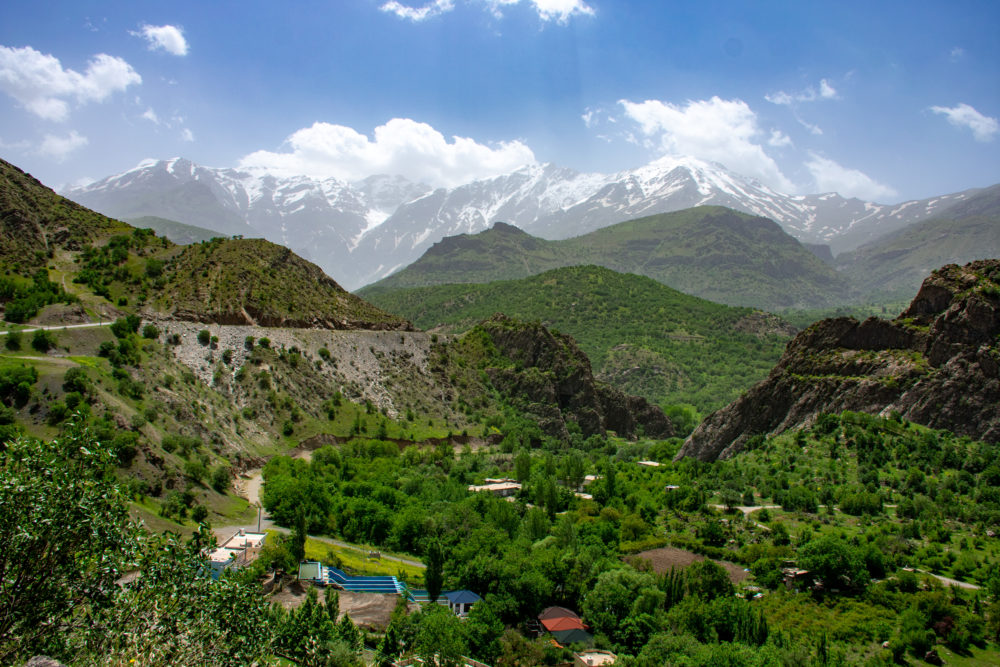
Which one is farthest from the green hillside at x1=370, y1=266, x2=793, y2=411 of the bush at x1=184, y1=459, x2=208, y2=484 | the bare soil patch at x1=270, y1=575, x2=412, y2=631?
the bare soil patch at x1=270, y1=575, x2=412, y2=631

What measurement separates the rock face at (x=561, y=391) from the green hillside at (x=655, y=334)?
961 inches

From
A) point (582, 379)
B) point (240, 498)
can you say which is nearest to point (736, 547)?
point (240, 498)

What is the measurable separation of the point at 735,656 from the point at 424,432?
5738 centimetres

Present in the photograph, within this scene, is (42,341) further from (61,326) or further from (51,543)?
(51,543)

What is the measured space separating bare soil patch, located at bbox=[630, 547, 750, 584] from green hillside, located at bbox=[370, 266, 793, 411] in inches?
3369

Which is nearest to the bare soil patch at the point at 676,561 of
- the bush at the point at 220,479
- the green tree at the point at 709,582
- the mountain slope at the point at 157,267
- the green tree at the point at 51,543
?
the green tree at the point at 709,582

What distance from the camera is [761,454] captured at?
65.0m

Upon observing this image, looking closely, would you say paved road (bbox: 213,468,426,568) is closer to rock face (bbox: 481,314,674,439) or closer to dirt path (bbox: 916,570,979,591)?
dirt path (bbox: 916,570,979,591)

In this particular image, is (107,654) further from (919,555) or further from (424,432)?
(424,432)

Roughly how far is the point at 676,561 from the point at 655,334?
127 meters

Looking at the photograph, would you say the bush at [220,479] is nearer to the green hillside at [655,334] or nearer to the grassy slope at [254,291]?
the grassy slope at [254,291]

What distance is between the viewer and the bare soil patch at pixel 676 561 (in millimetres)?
44188

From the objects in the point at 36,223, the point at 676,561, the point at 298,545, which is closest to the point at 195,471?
the point at 298,545

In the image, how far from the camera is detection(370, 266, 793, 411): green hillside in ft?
482
